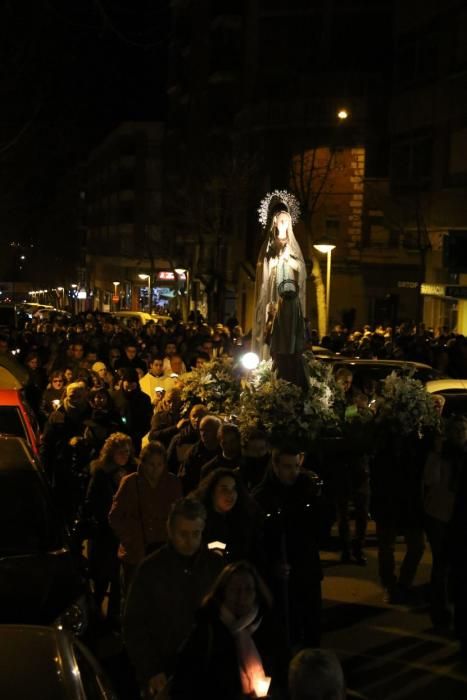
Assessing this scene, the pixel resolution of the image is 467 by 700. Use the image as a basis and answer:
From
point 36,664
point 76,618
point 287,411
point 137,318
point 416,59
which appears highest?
point 416,59

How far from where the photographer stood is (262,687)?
4719 millimetres

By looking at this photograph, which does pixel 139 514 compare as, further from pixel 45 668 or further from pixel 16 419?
pixel 45 668

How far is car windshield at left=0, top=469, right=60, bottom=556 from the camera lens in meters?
7.29

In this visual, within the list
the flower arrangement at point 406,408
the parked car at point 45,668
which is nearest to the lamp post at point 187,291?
the flower arrangement at point 406,408

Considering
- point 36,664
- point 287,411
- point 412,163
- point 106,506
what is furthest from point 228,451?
point 412,163

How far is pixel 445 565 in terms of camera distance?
9352mm

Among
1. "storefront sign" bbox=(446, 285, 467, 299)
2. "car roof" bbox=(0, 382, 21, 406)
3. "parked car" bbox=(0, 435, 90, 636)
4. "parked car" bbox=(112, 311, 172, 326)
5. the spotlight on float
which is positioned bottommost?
"parked car" bbox=(0, 435, 90, 636)

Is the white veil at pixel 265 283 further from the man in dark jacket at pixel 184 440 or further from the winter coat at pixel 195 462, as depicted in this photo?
the winter coat at pixel 195 462

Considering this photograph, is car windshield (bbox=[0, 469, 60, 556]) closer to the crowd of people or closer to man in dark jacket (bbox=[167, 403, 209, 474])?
the crowd of people

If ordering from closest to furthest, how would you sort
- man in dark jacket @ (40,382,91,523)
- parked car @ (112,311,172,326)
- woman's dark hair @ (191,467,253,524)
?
woman's dark hair @ (191,467,253,524), man in dark jacket @ (40,382,91,523), parked car @ (112,311,172,326)

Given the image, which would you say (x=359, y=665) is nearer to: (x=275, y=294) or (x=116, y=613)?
(x=116, y=613)

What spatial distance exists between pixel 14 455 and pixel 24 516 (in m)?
0.91

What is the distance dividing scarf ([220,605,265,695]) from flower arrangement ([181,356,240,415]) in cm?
796

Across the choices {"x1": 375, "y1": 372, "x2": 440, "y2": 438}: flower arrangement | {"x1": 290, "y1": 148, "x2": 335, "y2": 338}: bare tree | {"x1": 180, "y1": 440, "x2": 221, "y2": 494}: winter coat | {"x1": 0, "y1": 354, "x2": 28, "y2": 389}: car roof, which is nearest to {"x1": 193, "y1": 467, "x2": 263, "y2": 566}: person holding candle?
{"x1": 180, "y1": 440, "x2": 221, "y2": 494}: winter coat
